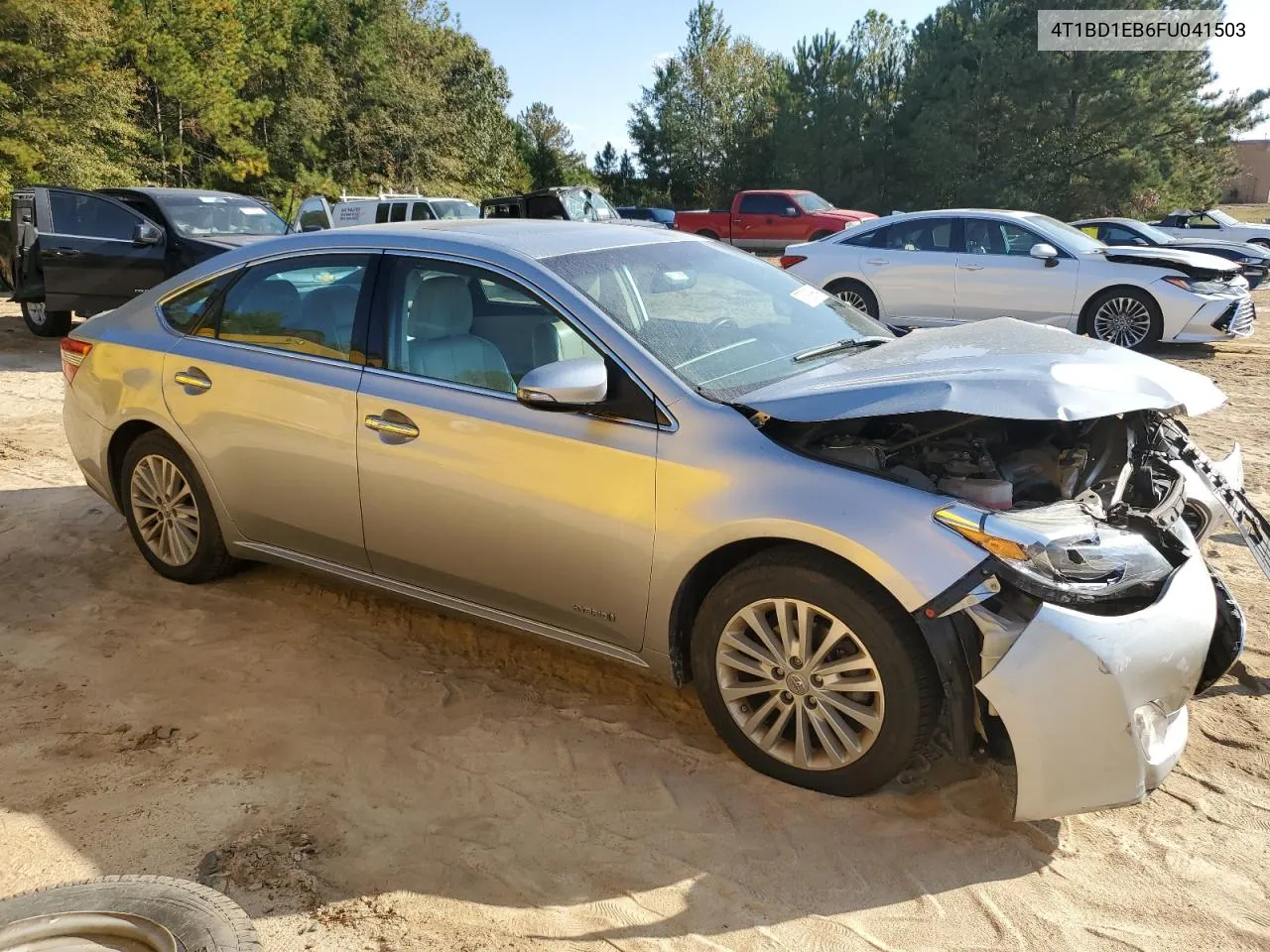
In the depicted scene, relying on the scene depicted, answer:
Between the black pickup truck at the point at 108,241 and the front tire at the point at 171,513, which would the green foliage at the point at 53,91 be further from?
the front tire at the point at 171,513

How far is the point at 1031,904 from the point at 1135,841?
0.48 metres

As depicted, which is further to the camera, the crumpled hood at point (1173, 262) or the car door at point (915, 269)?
the car door at point (915, 269)

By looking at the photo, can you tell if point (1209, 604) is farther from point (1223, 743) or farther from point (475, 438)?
point (475, 438)

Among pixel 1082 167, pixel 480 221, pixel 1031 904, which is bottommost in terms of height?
pixel 1031 904

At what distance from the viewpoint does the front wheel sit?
10539 millimetres

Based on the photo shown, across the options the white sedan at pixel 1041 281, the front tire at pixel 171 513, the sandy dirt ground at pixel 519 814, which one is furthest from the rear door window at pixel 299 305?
the white sedan at pixel 1041 281

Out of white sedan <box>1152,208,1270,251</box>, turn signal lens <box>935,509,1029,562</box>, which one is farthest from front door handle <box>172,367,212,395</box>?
white sedan <box>1152,208,1270,251</box>

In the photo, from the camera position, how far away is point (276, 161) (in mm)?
38375

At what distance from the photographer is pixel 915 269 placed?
11.2m

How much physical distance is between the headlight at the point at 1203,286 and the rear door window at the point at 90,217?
11578 mm

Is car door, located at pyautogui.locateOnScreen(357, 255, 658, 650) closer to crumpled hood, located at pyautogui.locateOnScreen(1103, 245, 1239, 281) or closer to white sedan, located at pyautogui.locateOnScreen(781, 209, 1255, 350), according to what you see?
white sedan, located at pyautogui.locateOnScreen(781, 209, 1255, 350)

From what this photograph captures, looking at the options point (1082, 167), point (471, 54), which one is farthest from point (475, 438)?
point (471, 54)

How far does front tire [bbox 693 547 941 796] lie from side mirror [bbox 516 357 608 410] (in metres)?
0.73

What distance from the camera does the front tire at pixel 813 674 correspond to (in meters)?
2.78
